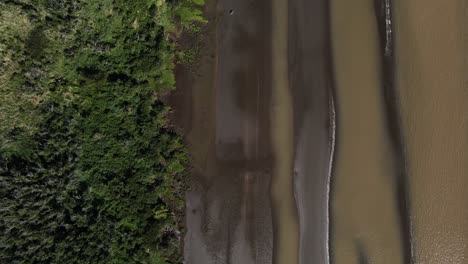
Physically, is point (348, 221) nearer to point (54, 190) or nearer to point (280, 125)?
point (280, 125)

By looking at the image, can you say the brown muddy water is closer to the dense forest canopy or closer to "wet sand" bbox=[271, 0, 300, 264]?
"wet sand" bbox=[271, 0, 300, 264]

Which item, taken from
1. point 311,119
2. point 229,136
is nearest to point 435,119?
point 311,119

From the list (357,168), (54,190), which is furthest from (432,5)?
(54,190)

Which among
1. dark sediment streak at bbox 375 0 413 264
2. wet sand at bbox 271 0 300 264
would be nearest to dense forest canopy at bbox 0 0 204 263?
wet sand at bbox 271 0 300 264

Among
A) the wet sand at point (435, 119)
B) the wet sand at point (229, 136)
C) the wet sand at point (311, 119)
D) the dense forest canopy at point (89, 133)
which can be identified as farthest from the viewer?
the wet sand at point (435, 119)

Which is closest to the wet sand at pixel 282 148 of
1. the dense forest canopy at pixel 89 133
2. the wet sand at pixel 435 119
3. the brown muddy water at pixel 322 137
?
the brown muddy water at pixel 322 137

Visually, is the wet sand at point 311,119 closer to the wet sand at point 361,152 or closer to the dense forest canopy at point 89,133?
the wet sand at point 361,152
